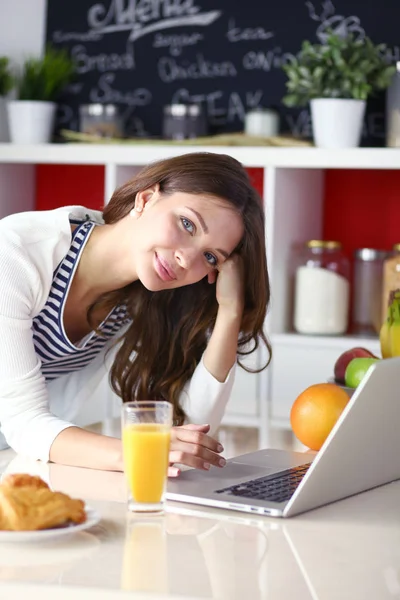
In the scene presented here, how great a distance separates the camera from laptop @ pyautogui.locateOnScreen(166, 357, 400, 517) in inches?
→ 44.6

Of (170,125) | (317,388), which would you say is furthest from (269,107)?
(317,388)

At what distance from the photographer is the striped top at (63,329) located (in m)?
1.69

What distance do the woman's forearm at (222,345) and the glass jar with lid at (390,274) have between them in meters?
1.04

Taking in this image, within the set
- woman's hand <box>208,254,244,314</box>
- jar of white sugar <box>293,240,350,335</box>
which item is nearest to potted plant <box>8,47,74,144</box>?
jar of white sugar <box>293,240,350,335</box>

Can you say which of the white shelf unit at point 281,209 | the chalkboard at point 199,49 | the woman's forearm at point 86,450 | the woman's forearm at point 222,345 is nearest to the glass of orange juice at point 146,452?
the woman's forearm at point 86,450

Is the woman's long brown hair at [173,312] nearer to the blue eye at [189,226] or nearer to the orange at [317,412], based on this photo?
the blue eye at [189,226]

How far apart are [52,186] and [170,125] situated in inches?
24.3

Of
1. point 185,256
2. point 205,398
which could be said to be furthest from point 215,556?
point 205,398

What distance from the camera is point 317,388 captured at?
1521 mm

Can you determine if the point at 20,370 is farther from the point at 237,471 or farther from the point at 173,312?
the point at 173,312

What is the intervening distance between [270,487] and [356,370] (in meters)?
0.45

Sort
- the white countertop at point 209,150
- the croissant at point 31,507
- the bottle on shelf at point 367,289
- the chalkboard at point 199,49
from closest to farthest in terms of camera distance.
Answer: the croissant at point 31,507 → the white countertop at point 209,150 → the bottle on shelf at point 367,289 → the chalkboard at point 199,49

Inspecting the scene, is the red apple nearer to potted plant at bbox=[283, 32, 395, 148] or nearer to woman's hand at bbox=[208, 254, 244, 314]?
woman's hand at bbox=[208, 254, 244, 314]

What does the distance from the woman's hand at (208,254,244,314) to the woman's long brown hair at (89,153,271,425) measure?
14mm
